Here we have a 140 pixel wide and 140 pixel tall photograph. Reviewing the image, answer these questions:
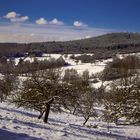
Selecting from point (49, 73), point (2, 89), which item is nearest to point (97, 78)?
point (2, 89)

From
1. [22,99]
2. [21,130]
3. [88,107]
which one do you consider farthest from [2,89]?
[21,130]

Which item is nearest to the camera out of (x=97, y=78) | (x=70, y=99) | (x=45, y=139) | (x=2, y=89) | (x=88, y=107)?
(x=45, y=139)

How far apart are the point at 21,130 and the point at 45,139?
7.49 ft

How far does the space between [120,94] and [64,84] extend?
11144mm

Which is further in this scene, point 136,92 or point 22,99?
point 22,99

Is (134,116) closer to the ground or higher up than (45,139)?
higher up

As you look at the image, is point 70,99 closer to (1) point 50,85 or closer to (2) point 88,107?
(1) point 50,85

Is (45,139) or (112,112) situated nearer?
(45,139)

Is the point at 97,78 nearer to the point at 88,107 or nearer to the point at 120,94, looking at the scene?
the point at 88,107

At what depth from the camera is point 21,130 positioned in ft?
58.2

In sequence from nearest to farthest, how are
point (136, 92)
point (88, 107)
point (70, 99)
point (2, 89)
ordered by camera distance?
1. point (136, 92)
2. point (70, 99)
3. point (88, 107)
4. point (2, 89)

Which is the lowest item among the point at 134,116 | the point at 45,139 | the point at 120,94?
the point at 45,139

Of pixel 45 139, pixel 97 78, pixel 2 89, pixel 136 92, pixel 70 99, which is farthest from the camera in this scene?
pixel 97 78

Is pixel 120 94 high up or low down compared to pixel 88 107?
up
